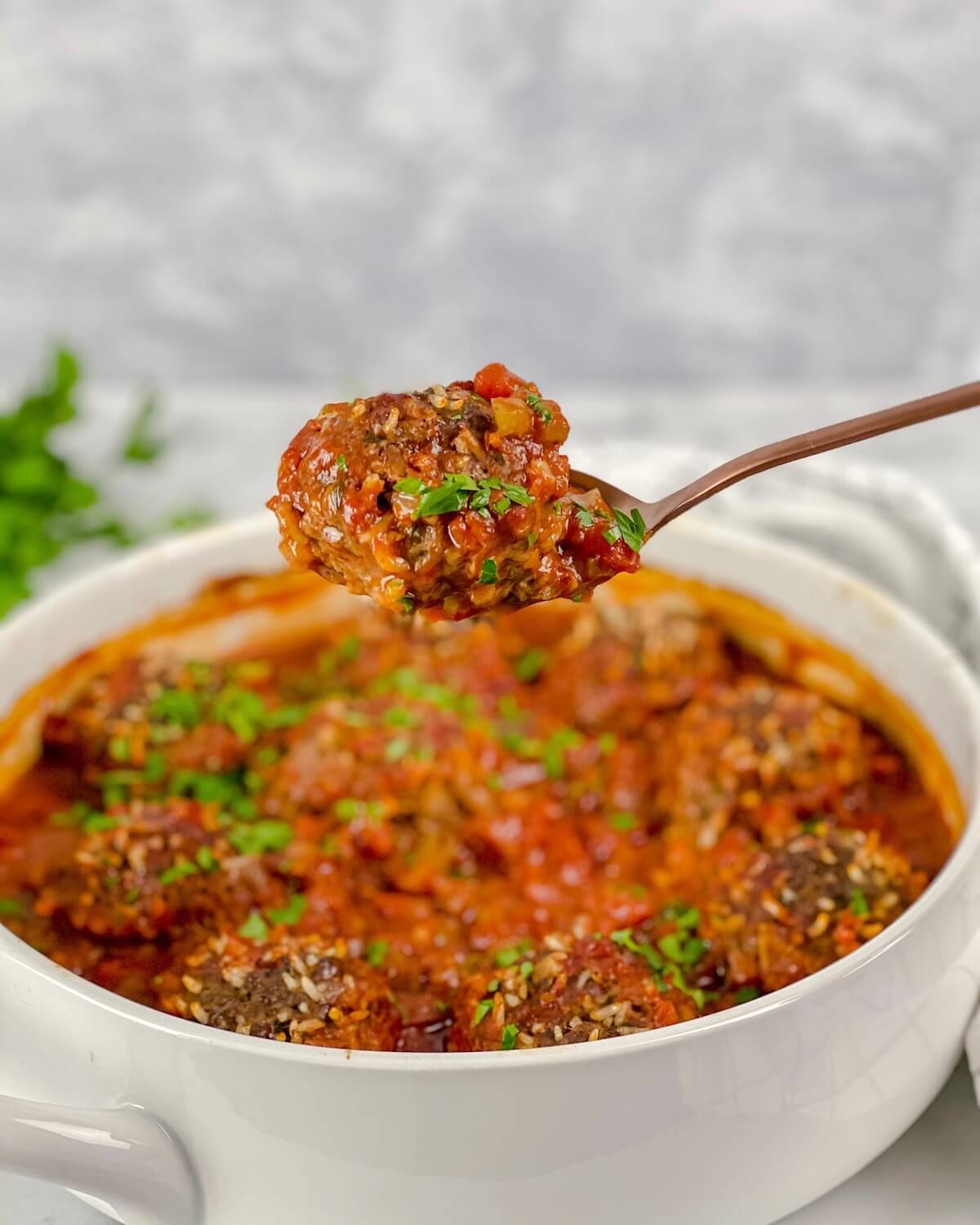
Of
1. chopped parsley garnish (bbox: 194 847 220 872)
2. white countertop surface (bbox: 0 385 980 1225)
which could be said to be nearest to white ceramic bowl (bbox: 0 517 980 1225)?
chopped parsley garnish (bbox: 194 847 220 872)

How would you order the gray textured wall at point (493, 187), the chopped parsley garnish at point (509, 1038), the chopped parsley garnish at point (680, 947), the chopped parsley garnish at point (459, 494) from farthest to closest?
the gray textured wall at point (493, 187), the chopped parsley garnish at point (680, 947), the chopped parsley garnish at point (509, 1038), the chopped parsley garnish at point (459, 494)

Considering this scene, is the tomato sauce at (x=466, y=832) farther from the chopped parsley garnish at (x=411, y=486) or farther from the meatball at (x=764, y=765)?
the chopped parsley garnish at (x=411, y=486)

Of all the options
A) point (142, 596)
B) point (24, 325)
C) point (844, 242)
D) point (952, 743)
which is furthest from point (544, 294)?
point (952, 743)

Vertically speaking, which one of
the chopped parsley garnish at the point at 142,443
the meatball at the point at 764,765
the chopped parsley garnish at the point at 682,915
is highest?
the chopped parsley garnish at the point at 142,443

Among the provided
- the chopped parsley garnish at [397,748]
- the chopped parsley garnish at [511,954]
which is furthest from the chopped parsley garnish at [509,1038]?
the chopped parsley garnish at [397,748]

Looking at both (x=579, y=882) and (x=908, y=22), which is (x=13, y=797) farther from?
(x=908, y=22)

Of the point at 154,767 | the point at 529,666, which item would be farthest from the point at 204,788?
the point at 529,666
